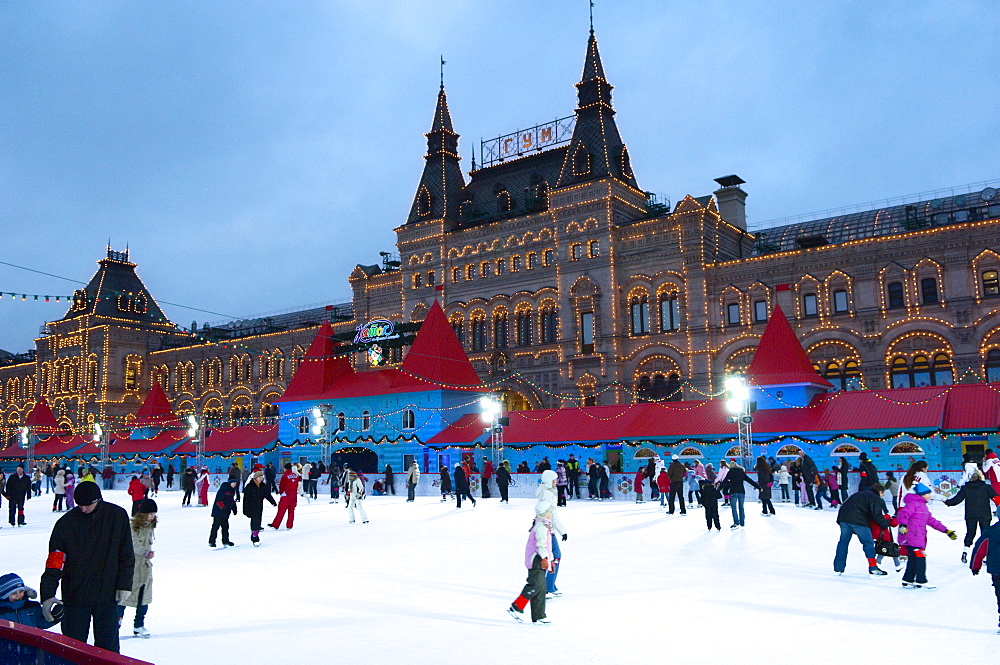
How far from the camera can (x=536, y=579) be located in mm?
8367

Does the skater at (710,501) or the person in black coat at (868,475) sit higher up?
the person in black coat at (868,475)

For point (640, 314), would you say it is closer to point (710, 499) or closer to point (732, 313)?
point (732, 313)

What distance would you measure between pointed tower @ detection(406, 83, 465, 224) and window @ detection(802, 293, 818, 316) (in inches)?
840

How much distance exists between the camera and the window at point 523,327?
145 feet

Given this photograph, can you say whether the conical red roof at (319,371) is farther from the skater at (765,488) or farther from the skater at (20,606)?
the skater at (20,606)

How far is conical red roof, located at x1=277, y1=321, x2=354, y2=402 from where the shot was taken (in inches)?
1746

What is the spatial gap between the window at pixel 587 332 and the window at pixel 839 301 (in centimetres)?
1143

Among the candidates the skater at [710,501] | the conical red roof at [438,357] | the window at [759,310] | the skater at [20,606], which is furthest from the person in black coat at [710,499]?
the conical red roof at [438,357]

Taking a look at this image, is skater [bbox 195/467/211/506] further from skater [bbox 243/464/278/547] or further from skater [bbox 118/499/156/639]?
skater [bbox 118/499/156/639]

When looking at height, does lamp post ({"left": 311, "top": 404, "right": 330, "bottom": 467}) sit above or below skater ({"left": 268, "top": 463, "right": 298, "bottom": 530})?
above

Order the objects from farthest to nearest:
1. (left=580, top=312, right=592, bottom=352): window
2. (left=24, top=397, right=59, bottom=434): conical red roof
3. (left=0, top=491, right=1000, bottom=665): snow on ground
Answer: (left=24, top=397, right=59, bottom=434): conical red roof → (left=580, top=312, right=592, bottom=352): window → (left=0, top=491, right=1000, bottom=665): snow on ground

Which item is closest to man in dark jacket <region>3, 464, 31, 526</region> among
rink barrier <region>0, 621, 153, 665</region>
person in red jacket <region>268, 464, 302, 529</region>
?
person in red jacket <region>268, 464, 302, 529</region>

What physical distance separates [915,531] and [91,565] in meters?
8.74

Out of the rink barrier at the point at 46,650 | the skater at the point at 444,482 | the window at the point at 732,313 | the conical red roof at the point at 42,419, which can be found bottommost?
the skater at the point at 444,482
